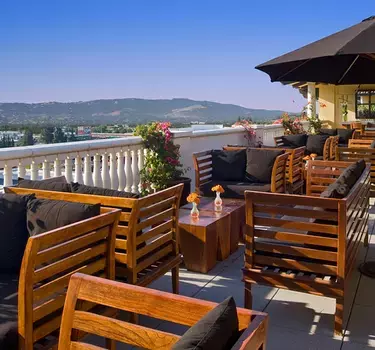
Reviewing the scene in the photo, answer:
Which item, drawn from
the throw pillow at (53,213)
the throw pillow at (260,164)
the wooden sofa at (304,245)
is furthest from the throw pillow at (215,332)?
the throw pillow at (260,164)

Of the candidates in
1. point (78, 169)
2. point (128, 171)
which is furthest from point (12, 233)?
point (128, 171)

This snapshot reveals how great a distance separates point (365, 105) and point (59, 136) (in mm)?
18031

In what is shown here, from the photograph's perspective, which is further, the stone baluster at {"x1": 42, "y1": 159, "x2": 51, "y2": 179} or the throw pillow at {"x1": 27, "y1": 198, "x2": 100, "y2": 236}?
the stone baluster at {"x1": 42, "y1": 159, "x2": 51, "y2": 179}

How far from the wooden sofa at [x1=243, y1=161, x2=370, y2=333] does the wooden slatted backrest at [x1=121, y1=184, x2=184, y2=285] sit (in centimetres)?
→ 55

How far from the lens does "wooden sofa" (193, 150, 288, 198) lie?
5.95 m

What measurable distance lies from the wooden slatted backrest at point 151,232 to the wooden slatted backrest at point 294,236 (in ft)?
1.80

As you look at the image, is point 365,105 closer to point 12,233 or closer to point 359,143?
point 359,143

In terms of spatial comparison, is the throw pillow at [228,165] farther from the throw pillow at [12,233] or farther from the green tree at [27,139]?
the throw pillow at [12,233]

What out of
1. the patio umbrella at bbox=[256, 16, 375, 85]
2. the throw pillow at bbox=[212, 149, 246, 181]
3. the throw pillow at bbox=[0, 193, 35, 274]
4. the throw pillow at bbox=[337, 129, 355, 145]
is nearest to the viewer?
the throw pillow at bbox=[0, 193, 35, 274]

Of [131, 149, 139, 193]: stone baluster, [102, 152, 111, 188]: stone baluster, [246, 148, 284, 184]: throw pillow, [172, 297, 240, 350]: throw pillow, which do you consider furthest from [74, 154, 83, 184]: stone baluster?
[172, 297, 240, 350]: throw pillow

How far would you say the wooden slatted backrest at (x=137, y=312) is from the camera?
4.54 ft

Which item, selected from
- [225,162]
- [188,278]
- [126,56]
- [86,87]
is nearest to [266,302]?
[188,278]

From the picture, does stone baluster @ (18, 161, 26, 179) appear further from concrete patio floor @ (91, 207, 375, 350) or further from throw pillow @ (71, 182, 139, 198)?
concrete patio floor @ (91, 207, 375, 350)

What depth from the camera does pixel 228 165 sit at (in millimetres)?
6387
